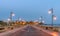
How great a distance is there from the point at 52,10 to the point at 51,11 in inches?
15.0

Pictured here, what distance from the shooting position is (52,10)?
4922 centimetres

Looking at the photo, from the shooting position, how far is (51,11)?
49.2 meters
